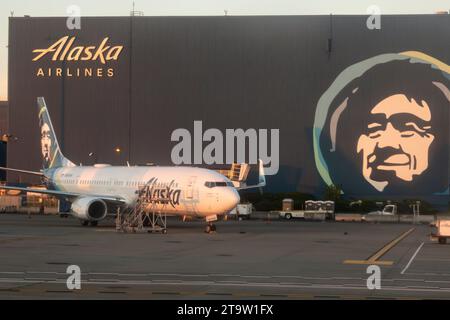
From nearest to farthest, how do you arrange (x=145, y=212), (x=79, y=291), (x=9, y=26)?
1. (x=79, y=291)
2. (x=145, y=212)
3. (x=9, y=26)

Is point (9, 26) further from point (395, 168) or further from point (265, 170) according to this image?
point (395, 168)

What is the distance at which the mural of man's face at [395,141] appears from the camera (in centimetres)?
9531

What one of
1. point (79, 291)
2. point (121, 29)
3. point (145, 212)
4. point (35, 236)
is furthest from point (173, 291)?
point (121, 29)

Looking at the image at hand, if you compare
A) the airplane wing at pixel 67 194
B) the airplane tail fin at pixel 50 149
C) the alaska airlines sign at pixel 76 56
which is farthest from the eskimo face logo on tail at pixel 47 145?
the alaska airlines sign at pixel 76 56

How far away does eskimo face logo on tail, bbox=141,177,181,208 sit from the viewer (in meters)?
49.7

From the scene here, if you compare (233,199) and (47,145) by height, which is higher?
(47,145)

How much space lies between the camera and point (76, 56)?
102062mm

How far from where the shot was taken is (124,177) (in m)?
55.7

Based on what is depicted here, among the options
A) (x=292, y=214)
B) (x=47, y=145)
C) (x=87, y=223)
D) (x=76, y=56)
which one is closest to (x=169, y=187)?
(x=87, y=223)

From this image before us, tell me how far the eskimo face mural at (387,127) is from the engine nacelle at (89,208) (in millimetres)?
46528

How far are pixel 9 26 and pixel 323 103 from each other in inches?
1536

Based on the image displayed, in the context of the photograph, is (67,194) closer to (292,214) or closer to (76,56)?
(292,214)

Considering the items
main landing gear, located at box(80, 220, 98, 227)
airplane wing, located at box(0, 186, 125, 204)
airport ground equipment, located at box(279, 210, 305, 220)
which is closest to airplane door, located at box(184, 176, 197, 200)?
airplane wing, located at box(0, 186, 125, 204)

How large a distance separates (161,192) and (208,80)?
4945cm
